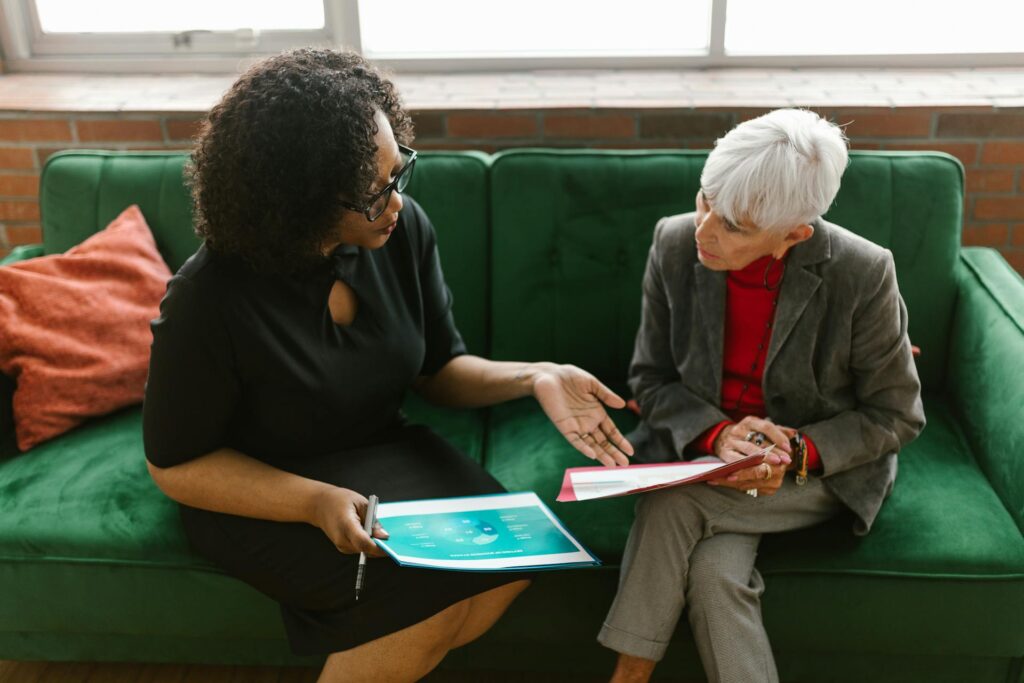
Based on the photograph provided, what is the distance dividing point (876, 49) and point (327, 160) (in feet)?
6.20

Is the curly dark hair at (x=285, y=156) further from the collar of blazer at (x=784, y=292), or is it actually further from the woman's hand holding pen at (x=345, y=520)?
the collar of blazer at (x=784, y=292)

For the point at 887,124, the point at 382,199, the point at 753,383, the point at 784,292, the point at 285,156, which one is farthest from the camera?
the point at 887,124

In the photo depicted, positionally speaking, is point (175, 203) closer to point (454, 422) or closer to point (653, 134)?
point (454, 422)

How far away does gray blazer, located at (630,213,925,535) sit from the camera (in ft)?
5.45

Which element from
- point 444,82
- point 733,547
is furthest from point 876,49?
point 733,547

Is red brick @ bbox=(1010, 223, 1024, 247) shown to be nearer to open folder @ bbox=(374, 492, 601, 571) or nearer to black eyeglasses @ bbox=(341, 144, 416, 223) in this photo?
open folder @ bbox=(374, 492, 601, 571)

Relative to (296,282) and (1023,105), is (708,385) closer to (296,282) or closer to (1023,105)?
(296,282)

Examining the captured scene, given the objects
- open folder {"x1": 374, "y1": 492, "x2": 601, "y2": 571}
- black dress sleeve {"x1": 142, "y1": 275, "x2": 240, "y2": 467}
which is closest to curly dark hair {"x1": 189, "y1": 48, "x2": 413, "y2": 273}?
black dress sleeve {"x1": 142, "y1": 275, "x2": 240, "y2": 467}

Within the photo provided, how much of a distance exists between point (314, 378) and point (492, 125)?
40.7 inches

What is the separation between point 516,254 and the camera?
6.98ft

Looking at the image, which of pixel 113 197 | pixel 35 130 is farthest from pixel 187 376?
pixel 35 130

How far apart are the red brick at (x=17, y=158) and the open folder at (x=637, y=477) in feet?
5.80

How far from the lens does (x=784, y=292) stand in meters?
1.68

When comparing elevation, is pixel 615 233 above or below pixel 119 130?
below
